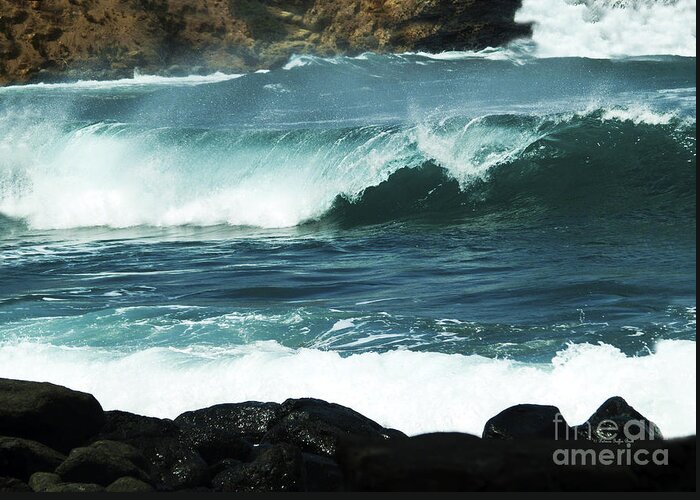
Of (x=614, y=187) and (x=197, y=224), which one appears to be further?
(x=197, y=224)

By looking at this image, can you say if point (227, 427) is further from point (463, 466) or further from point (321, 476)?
point (463, 466)

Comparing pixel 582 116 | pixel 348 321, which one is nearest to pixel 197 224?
pixel 582 116

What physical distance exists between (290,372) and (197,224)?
30.0 ft

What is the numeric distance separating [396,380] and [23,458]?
8.09 feet

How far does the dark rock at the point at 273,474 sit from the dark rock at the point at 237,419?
29.3 inches

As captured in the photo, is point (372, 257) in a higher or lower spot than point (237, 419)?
lower

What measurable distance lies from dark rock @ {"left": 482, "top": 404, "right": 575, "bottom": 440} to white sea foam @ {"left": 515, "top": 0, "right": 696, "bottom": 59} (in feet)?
111

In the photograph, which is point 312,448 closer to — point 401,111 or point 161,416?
point 161,416

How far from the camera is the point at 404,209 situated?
14.7 meters

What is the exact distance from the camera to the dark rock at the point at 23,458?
5.09m

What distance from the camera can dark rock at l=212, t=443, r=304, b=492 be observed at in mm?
4852

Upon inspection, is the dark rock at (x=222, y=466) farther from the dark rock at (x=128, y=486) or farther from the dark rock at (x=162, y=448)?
the dark rock at (x=128, y=486)

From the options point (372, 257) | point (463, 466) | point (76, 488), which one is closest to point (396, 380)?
point (76, 488)

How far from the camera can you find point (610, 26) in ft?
138
